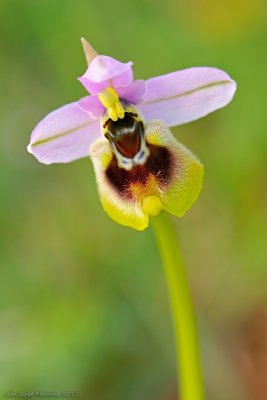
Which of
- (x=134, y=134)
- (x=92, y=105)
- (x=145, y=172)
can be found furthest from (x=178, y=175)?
(x=92, y=105)

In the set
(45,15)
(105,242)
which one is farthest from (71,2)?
(105,242)

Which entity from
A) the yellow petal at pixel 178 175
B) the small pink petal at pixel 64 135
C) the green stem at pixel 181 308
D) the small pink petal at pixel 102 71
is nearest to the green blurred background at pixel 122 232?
the green stem at pixel 181 308

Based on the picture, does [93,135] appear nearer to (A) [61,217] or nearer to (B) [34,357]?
(B) [34,357]

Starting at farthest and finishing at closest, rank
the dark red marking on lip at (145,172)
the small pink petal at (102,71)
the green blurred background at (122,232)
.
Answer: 1. the green blurred background at (122,232)
2. the dark red marking on lip at (145,172)
3. the small pink petal at (102,71)

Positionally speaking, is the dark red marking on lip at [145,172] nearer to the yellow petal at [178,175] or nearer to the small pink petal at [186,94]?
the yellow petal at [178,175]

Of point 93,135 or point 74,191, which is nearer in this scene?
point 93,135

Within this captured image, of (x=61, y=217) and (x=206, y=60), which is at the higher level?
(x=206, y=60)

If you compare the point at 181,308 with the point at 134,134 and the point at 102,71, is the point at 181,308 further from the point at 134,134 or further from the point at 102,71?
the point at 102,71
